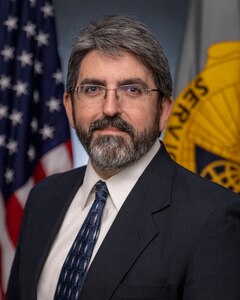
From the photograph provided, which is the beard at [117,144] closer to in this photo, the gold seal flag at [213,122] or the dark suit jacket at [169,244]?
the dark suit jacket at [169,244]

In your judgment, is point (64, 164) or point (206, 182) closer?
point (206, 182)

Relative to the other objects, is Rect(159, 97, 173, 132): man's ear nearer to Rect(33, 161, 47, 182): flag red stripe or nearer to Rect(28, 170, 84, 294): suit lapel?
Rect(28, 170, 84, 294): suit lapel

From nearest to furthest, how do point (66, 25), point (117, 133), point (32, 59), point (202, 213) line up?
point (202, 213), point (117, 133), point (32, 59), point (66, 25)

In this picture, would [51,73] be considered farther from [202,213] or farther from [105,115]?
[202,213]

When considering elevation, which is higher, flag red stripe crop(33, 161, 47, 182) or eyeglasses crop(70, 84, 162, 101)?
eyeglasses crop(70, 84, 162, 101)

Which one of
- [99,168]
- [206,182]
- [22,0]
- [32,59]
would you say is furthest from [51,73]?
[206,182]

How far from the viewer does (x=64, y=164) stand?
2.70 meters

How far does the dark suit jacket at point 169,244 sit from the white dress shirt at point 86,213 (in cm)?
2

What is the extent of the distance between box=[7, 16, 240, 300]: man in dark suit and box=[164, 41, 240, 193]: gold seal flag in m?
1.12

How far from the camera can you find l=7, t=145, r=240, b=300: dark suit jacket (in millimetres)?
1197

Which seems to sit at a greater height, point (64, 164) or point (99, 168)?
point (99, 168)

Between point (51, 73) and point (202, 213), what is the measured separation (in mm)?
1618

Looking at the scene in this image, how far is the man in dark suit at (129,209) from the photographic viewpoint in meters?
1.22

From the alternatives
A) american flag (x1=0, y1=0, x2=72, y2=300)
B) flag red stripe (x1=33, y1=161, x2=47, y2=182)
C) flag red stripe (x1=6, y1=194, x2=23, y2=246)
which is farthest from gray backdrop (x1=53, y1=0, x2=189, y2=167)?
flag red stripe (x1=6, y1=194, x2=23, y2=246)
